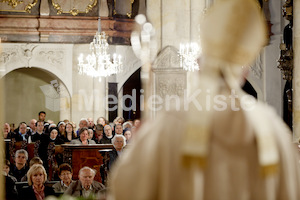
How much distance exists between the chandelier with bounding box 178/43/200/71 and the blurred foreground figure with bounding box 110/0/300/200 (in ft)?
43.3

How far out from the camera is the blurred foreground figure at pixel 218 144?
6.97ft

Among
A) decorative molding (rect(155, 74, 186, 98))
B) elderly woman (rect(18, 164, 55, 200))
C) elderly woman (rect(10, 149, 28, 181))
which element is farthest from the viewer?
decorative molding (rect(155, 74, 186, 98))

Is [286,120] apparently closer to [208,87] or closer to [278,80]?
[278,80]

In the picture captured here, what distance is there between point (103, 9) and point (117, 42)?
112cm

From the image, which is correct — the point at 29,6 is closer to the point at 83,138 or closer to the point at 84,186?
the point at 83,138

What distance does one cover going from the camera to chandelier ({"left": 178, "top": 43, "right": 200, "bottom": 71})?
15.6 m

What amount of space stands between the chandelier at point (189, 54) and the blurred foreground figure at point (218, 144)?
43.3 feet

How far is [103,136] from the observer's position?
13.7 m

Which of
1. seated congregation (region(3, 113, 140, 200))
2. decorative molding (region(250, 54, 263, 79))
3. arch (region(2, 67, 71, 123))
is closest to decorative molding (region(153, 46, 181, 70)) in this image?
seated congregation (region(3, 113, 140, 200))

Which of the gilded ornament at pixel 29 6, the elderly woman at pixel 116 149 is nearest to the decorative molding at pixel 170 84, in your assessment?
the gilded ornament at pixel 29 6

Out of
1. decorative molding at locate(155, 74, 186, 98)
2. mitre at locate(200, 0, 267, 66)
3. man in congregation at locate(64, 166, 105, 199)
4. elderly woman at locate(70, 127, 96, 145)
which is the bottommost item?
man in congregation at locate(64, 166, 105, 199)

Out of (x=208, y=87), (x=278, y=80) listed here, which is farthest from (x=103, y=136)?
(x=208, y=87)

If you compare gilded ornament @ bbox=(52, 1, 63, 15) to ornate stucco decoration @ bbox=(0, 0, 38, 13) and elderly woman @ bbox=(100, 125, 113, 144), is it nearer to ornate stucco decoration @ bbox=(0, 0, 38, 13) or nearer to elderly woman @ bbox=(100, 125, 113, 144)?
ornate stucco decoration @ bbox=(0, 0, 38, 13)

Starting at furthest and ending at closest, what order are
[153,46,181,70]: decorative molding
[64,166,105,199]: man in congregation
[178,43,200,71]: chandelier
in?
1. [153,46,181,70]: decorative molding
2. [178,43,200,71]: chandelier
3. [64,166,105,199]: man in congregation
